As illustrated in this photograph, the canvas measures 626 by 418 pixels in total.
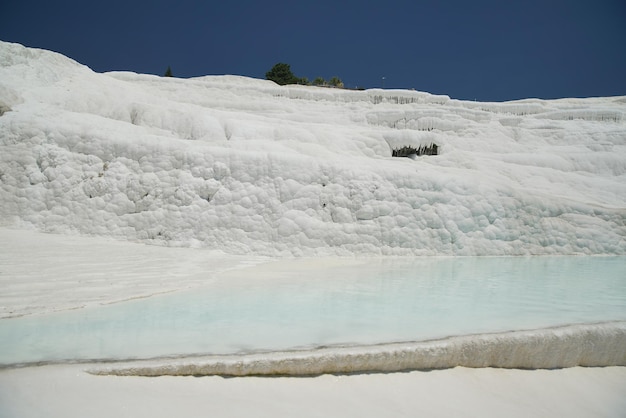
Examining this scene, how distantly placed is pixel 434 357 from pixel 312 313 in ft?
3.60

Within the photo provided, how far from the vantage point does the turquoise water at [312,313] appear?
2.88 meters

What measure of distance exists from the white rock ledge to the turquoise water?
0.17 metres

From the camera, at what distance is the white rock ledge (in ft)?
8.34

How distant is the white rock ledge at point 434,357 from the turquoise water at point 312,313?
170mm

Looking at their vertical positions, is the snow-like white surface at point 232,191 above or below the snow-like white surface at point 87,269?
above

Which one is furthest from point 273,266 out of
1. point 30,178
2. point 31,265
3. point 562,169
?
point 562,169

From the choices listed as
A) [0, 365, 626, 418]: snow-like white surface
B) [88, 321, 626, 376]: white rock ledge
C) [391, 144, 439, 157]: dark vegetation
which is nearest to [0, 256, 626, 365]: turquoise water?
[88, 321, 626, 376]: white rock ledge

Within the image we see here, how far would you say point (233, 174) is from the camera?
7980mm

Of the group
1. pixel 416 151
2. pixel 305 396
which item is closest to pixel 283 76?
pixel 416 151

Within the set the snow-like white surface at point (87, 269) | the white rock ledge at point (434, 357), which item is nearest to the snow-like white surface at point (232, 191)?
the snow-like white surface at point (87, 269)

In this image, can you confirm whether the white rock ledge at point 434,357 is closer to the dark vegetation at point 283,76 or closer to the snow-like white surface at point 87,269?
the snow-like white surface at point 87,269

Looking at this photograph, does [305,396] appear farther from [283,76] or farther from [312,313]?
[283,76]

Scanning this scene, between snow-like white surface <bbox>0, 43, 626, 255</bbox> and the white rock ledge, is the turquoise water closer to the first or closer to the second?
the white rock ledge

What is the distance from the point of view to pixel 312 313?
373 centimetres
